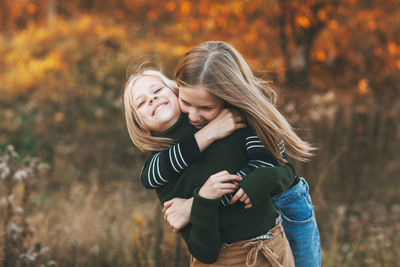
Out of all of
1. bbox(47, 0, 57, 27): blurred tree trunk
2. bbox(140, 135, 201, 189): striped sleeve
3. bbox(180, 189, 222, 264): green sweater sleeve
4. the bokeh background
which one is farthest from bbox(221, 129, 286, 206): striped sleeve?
bbox(47, 0, 57, 27): blurred tree trunk

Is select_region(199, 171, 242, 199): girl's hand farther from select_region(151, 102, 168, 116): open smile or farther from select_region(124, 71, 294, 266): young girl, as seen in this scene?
select_region(151, 102, 168, 116): open smile

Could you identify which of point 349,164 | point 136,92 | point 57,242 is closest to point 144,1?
point 349,164

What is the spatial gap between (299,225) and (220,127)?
2.31ft

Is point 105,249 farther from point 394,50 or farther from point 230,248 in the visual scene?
point 394,50

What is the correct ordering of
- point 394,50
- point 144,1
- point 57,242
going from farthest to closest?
point 144,1
point 394,50
point 57,242

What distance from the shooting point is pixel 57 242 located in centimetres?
349

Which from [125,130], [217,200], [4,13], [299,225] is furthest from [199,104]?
[4,13]

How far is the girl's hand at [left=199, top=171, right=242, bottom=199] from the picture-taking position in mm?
1523

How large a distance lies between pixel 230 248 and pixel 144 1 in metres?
12.3

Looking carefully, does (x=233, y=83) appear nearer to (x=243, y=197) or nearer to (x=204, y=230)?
(x=243, y=197)

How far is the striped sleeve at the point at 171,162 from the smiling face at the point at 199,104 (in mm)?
91

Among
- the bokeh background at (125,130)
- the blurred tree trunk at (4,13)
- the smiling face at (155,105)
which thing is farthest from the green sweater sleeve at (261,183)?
the blurred tree trunk at (4,13)

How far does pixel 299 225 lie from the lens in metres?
1.98

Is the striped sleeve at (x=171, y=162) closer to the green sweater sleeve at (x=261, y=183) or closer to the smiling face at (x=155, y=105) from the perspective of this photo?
the smiling face at (x=155, y=105)
